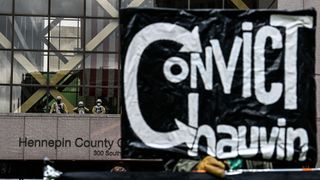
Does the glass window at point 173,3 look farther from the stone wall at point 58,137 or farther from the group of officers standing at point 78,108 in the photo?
the stone wall at point 58,137

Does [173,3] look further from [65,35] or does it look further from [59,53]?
[59,53]

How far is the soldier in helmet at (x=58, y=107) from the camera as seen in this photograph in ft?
71.9

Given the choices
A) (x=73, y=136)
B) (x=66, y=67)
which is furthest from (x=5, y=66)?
(x=73, y=136)

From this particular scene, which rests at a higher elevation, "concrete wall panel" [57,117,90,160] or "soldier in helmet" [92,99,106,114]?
"soldier in helmet" [92,99,106,114]

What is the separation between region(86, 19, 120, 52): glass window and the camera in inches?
904

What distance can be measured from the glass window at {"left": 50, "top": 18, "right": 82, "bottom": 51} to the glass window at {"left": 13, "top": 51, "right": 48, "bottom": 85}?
28.5 inches

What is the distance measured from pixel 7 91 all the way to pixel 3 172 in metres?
2.55

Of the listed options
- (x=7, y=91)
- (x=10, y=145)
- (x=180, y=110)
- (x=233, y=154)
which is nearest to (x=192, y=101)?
(x=180, y=110)

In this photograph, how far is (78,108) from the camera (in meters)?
22.1

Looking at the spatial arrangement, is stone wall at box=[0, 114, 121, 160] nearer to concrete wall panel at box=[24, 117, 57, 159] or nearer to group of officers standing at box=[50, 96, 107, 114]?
A: concrete wall panel at box=[24, 117, 57, 159]

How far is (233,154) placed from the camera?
450 cm

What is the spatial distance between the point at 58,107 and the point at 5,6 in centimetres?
361

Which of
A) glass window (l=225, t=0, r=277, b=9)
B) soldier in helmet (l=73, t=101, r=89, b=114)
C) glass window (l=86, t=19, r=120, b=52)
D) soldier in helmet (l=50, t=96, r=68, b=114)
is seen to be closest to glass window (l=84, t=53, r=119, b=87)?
glass window (l=86, t=19, r=120, b=52)

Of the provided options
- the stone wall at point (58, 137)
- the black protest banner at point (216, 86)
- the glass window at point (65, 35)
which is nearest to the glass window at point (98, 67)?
the glass window at point (65, 35)
